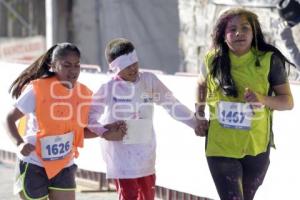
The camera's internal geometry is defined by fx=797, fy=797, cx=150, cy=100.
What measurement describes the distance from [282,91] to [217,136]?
494 mm

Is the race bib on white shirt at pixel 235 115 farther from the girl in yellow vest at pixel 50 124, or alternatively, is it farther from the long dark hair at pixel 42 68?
the long dark hair at pixel 42 68

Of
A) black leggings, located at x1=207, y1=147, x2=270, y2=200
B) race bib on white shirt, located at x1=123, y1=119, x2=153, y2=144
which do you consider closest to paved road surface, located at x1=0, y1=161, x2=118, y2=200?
race bib on white shirt, located at x1=123, y1=119, x2=153, y2=144

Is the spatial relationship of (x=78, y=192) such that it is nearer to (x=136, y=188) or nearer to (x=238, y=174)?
(x=136, y=188)

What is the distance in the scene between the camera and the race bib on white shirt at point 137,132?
17.8 ft

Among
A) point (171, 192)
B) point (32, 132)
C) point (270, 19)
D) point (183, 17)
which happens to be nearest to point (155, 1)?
point (183, 17)

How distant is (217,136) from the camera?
5.02 meters

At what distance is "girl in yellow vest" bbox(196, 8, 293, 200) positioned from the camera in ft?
16.1

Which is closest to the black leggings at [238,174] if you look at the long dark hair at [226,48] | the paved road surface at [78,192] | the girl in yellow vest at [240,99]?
the girl in yellow vest at [240,99]

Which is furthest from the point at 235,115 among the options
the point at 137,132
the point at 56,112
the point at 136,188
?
the point at 56,112

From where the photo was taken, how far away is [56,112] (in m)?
5.20

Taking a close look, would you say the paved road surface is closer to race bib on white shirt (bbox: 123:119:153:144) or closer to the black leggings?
race bib on white shirt (bbox: 123:119:153:144)

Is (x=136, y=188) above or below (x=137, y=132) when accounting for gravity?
below

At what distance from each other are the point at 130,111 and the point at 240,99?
856 mm

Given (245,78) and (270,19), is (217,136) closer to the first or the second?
(245,78)
